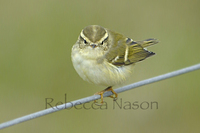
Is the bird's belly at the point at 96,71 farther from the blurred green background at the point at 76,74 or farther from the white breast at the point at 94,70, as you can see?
the blurred green background at the point at 76,74

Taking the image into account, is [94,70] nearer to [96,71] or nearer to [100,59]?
[96,71]

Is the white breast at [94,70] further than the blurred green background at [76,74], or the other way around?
the blurred green background at [76,74]

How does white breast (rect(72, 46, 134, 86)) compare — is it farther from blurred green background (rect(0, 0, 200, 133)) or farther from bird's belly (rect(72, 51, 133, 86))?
blurred green background (rect(0, 0, 200, 133))

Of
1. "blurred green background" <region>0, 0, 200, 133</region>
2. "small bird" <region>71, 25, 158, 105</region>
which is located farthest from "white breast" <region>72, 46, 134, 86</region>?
"blurred green background" <region>0, 0, 200, 133</region>

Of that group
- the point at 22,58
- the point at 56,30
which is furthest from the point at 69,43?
the point at 22,58

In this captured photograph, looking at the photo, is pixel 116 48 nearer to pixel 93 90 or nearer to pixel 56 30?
pixel 93 90

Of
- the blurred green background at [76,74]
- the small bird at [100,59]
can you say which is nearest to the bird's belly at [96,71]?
the small bird at [100,59]

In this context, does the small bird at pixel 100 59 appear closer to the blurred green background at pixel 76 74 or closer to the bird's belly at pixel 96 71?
the bird's belly at pixel 96 71
